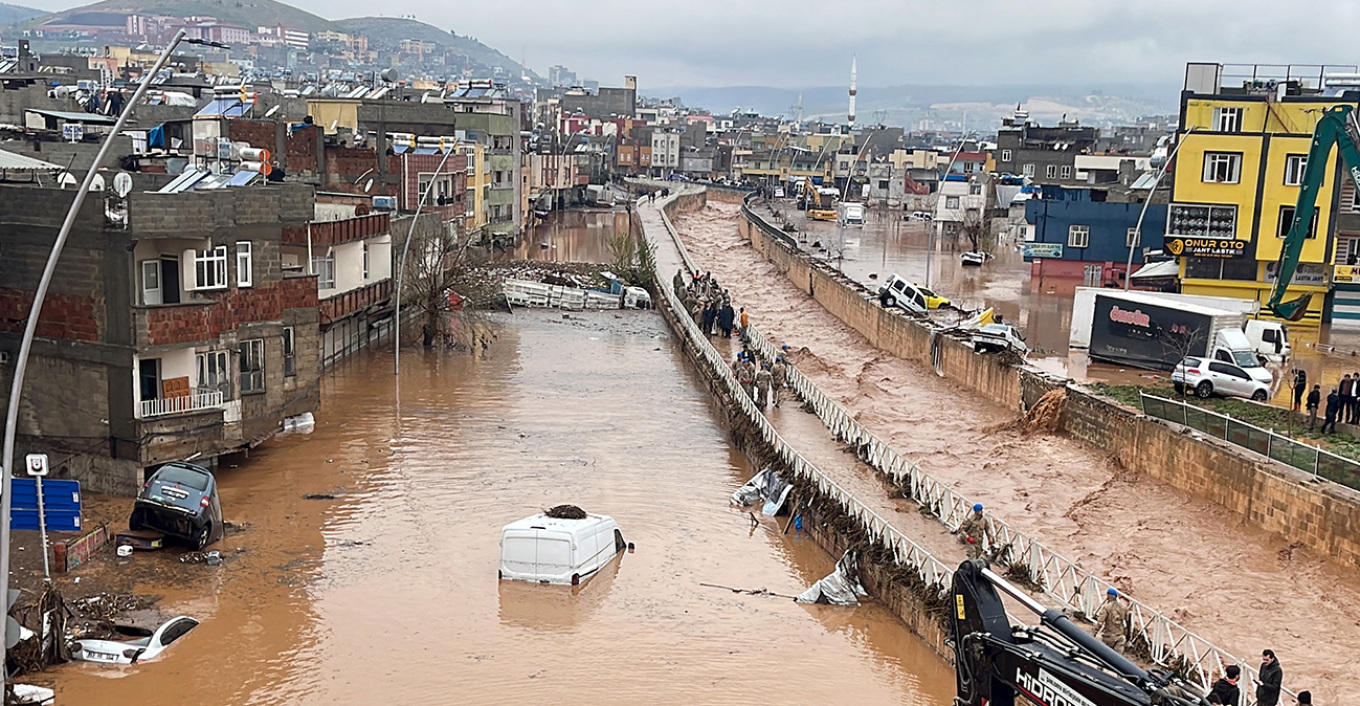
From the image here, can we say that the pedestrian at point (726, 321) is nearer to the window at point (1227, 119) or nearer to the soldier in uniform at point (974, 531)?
the window at point (1227, 119)

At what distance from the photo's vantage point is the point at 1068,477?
1120 inches

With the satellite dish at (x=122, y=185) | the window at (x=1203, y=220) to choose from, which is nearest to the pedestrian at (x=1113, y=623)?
the satellite dish at (x=122, y=185)

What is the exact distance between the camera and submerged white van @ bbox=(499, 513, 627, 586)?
21359 millimetres

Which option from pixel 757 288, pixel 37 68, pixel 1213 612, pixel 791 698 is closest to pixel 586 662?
pixel 791 698

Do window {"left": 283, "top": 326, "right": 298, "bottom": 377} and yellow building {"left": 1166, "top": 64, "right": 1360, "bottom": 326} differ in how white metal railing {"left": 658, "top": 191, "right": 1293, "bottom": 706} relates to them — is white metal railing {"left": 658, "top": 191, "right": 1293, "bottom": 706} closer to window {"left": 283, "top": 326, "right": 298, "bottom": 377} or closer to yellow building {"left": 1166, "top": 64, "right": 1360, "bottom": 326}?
window {"left": 283, "top": 326, "right": 298, "bottom": 377}

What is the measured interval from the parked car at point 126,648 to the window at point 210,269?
9344mm

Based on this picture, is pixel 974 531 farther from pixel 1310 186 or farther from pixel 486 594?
pixel 1310 186

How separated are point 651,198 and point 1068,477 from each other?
10259 cm

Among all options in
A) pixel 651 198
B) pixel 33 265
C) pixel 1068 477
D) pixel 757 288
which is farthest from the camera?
pixel 651 198

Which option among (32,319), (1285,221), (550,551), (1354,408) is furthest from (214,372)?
(1285,221)

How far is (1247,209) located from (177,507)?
1444 inches

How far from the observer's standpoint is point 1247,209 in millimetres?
44875

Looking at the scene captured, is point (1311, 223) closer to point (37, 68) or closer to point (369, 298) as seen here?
point (369, 298)

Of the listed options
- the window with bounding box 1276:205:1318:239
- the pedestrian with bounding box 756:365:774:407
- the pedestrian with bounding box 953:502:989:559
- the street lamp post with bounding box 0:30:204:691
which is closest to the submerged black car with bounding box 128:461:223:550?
the street lamp post with bounding box 0:30:204:691
